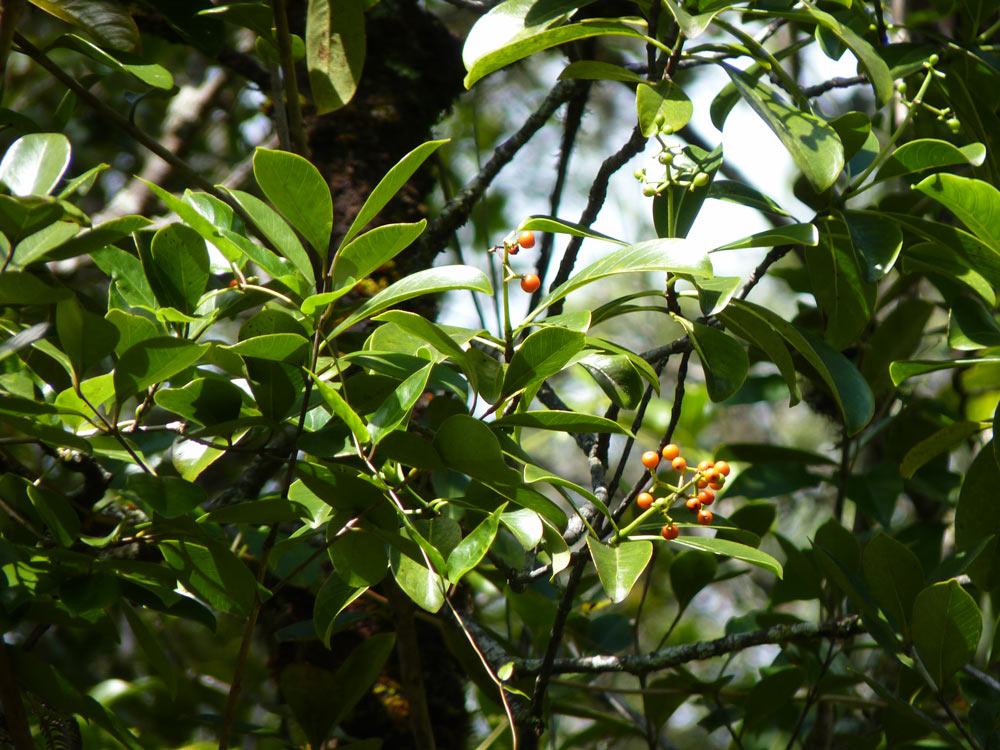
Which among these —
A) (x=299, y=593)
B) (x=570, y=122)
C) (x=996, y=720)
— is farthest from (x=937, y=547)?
(x=299, y=593)

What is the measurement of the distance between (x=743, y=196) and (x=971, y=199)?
0.61ft

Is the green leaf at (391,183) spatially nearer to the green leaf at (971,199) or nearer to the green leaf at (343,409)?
the green leaf at (343,409)

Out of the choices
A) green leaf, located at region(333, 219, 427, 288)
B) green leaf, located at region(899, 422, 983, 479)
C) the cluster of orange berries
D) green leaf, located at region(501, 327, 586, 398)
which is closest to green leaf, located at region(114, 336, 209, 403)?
green leaf, located at region(333, 219, 427, 288)

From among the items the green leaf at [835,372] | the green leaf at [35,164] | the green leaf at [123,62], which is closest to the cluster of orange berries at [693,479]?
the green leaf at [835,372]

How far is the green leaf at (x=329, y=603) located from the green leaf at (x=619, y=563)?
0.66 ft

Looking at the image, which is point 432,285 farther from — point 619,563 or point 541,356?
point 619,563

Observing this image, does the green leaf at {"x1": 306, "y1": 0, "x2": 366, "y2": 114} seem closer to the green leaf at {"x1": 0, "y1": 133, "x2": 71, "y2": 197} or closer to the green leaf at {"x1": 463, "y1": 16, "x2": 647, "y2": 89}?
the green leaf at {"x1": 463, "y1": 16, "x2": 647, "y2": 89}

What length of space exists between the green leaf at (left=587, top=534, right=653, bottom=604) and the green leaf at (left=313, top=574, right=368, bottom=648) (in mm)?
201

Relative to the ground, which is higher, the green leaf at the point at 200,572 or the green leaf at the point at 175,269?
the green leaf at the point at 175,269

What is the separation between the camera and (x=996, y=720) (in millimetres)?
852

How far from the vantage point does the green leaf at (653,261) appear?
55 centimetres

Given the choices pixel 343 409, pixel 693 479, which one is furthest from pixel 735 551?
pixel 343 409

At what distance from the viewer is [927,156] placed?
740mm

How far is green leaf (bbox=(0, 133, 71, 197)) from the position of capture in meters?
0.56
